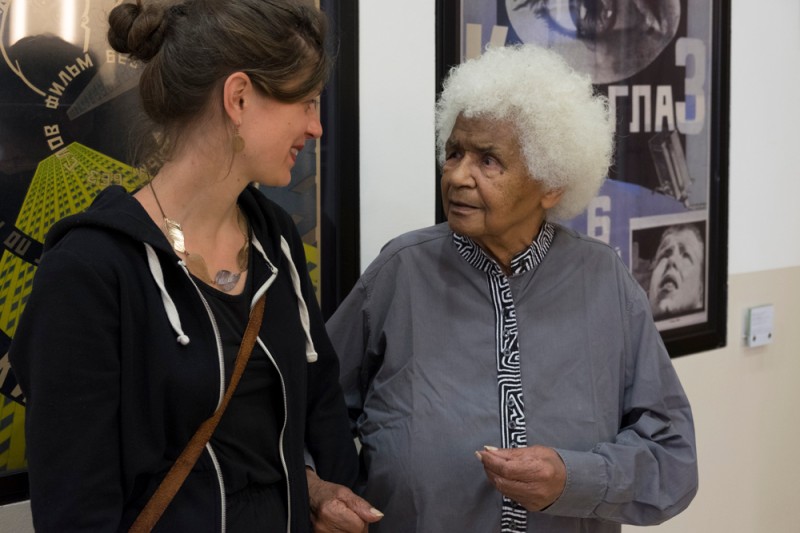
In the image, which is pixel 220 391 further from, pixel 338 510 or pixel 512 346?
pixel 512 346

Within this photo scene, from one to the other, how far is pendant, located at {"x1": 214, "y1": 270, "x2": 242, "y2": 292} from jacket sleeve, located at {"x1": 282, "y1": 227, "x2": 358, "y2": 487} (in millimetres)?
192

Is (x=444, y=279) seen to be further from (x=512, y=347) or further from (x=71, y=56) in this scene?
(x=71, y=56)

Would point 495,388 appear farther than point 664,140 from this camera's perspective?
No

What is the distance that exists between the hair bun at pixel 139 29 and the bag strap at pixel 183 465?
0.44 metres

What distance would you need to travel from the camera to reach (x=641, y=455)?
1690 mm

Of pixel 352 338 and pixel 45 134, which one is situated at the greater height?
pixel 45 134

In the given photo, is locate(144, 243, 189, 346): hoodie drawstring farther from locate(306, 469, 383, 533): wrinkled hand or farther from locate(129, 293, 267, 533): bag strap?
locate(306, 469, 383, 533): wrinkled hand

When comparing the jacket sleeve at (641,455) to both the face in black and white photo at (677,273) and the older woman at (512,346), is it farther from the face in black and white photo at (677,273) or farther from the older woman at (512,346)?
the face in black and white photo at (677,273)

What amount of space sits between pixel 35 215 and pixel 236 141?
1.65ft

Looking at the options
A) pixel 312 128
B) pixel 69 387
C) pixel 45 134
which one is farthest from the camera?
pixel 45 134

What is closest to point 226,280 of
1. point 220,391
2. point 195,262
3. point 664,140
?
point 195,262

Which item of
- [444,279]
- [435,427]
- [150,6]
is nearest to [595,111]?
[444,279]

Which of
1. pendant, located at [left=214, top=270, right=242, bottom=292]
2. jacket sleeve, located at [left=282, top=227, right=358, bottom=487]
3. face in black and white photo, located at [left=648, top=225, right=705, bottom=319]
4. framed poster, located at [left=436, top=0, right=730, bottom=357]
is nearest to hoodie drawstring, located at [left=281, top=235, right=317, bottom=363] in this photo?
jacket sleeve, located at [left=282, top=227, right=358, bottom=487]

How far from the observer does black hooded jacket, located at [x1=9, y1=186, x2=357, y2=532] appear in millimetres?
1203
